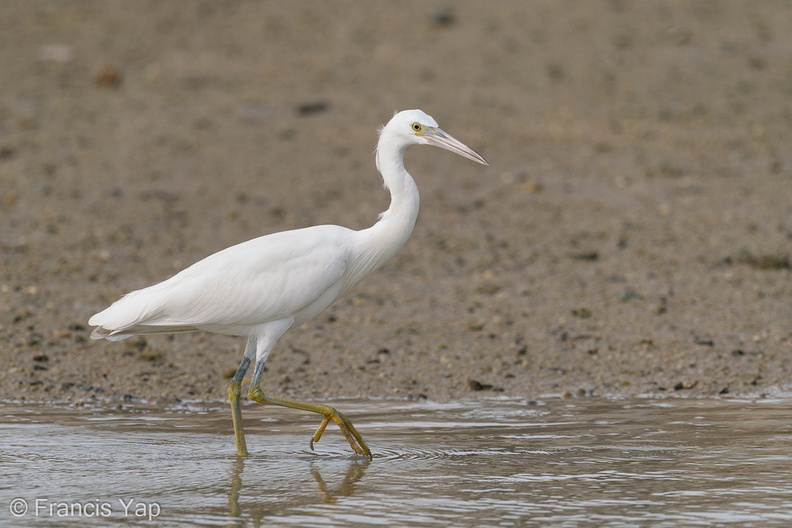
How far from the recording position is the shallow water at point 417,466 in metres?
5.58

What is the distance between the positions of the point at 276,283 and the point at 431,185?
23.3 ft

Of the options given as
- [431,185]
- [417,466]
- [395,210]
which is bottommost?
[417,466]

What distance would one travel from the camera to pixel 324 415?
22.4 feet

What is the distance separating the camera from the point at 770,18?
736 inches

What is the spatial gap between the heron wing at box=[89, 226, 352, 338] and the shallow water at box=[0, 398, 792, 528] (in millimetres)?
681

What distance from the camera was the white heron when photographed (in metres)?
6.82

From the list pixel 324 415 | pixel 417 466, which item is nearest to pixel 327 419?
pixel 324 415

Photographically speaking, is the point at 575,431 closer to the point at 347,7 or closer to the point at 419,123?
the point at 419,123

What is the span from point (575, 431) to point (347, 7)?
43.0 feet

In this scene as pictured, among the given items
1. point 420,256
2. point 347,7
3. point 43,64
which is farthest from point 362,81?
point 420,256

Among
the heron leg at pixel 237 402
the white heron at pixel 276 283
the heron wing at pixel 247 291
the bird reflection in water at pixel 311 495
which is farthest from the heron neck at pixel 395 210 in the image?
the bird reflection in water at pixel 311 495
